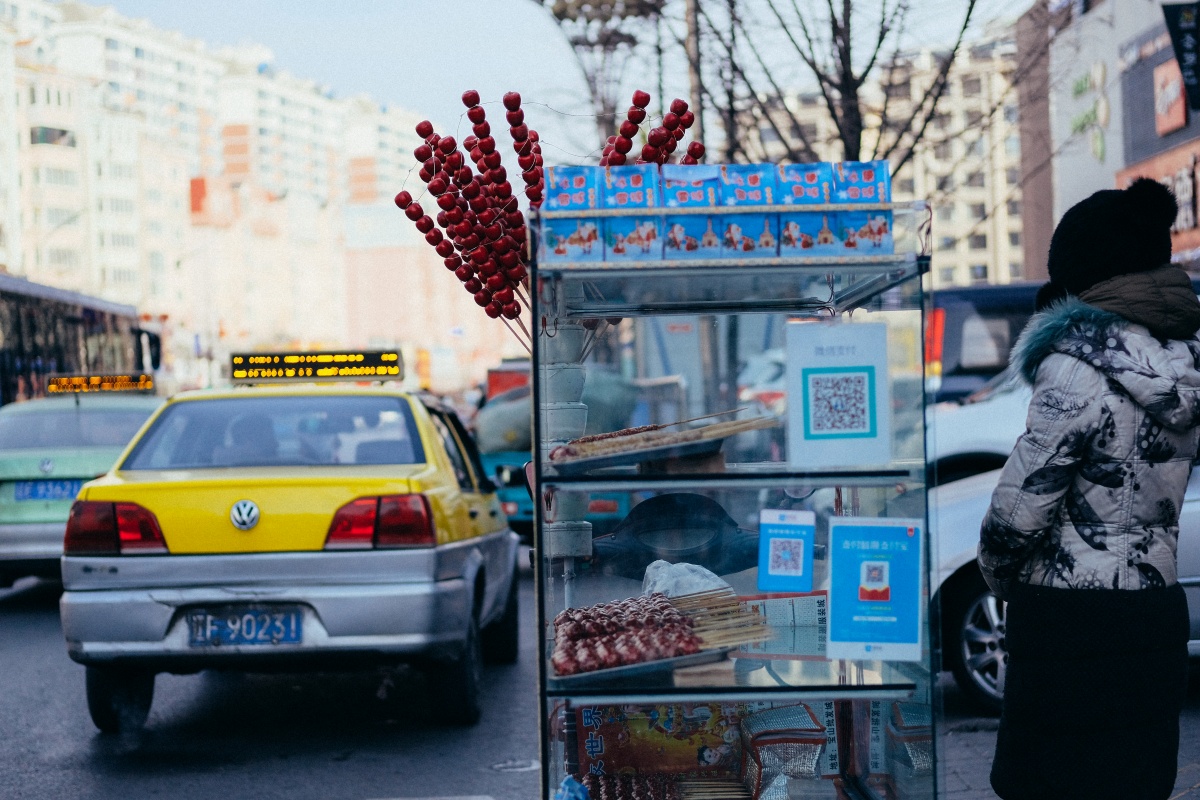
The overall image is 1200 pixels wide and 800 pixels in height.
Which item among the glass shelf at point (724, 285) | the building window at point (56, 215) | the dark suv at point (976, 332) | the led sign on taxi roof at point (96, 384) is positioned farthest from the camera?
the building window at point (56, 215)

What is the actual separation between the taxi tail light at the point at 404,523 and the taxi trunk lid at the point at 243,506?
0.05 m

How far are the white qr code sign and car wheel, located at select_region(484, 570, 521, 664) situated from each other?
4.89 meters

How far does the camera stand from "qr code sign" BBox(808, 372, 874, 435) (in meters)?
3.04

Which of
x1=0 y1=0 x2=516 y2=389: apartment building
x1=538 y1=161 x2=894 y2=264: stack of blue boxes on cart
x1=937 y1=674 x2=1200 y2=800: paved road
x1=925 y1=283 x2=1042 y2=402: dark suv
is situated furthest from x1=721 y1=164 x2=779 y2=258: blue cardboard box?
x1=0 y1=0 x2=516 y2=389: apartment building

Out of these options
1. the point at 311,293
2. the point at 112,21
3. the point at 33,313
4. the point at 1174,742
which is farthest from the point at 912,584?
the point at 112,21

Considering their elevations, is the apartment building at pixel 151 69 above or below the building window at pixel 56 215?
above

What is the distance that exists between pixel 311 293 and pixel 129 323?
132m

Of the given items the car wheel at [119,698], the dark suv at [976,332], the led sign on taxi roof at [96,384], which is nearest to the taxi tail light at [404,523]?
the car wheel at [119,698]

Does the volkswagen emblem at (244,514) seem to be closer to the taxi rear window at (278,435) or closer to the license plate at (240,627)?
the license plate at (240,627)

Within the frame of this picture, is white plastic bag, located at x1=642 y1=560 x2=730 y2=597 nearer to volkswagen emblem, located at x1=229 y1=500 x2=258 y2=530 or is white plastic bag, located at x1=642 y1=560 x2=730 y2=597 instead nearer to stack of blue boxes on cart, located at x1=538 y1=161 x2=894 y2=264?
stack of blue boxes on cart, located at x1=538 y1=161 x2=894 y2=264

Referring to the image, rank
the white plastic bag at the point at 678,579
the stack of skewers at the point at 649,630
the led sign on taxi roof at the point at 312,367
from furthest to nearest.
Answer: the led sign on taxi roof at the point at 312,367
the white plastic bag at the point at 678,579
the stack of skewers at the point at 649,630

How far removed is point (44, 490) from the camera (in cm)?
1016

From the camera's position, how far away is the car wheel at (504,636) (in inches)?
309

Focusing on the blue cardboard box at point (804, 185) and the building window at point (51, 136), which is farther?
the building window at point (51, 136)
